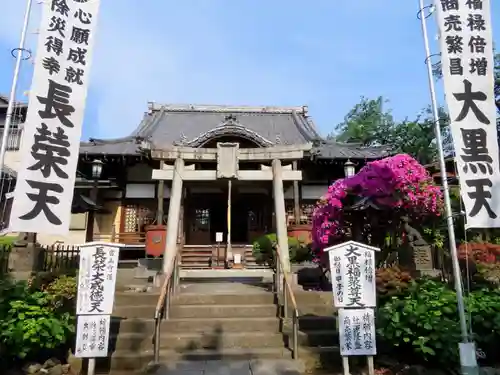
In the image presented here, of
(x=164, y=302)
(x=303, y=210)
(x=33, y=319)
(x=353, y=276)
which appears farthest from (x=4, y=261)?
(x=303, y=210)

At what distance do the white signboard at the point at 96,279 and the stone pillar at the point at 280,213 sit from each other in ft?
13.9

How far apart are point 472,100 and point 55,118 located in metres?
6.27

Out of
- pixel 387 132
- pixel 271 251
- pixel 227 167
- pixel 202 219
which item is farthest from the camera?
pixel 387 132

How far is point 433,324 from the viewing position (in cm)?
526

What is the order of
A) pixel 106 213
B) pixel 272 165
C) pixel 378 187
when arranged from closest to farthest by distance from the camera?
pixel 378 187 < pixel 272 165 < pixel 106 213

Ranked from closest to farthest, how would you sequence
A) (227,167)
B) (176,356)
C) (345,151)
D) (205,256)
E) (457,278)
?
(457,278) < (176,356) < (227,167) < (205,256) < (345,151)

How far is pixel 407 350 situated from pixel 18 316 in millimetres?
5710

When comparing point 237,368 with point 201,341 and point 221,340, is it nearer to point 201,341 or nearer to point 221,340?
point 221,340

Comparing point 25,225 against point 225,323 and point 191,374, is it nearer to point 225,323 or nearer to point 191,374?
point 191,374

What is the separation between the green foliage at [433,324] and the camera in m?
5.21

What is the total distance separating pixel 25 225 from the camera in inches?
227

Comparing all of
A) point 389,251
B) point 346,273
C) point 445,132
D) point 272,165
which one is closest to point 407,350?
point 346,273

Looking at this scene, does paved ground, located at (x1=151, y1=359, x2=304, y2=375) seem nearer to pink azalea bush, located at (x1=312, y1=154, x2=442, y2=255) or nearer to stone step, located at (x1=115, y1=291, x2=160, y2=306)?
stone step, located at (x1=115, y1=291, x2=160, y2=306)

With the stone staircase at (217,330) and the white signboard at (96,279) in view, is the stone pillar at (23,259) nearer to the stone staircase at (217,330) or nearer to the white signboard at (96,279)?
the stone staircase at (217,330)
